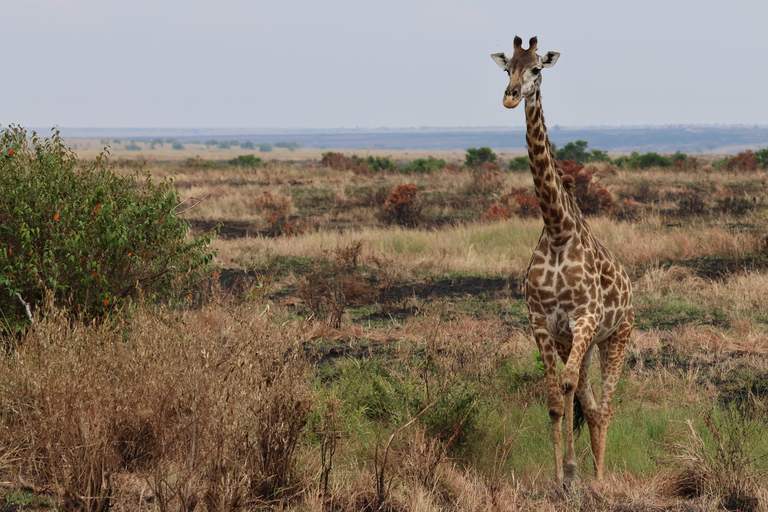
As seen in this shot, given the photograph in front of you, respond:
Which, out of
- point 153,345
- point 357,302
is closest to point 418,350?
point 357,302

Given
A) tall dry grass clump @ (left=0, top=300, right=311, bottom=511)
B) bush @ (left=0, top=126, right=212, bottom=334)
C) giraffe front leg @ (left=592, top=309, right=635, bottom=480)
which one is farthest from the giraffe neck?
bush @ (left=0, top=126, right=212, bottom=334)

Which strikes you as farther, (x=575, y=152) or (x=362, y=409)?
(x=575, y=152)

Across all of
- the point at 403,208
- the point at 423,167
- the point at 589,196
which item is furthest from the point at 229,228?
the point at 423,167

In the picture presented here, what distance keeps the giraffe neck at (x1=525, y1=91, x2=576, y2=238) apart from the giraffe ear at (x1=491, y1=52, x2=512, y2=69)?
24cm

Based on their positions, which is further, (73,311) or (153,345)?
(73,311)

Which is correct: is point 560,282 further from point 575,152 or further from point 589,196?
point 575,152

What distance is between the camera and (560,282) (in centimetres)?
464

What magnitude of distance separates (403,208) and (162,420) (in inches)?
596

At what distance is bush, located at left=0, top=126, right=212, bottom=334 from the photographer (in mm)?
6359

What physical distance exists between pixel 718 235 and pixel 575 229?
10564 millimetres

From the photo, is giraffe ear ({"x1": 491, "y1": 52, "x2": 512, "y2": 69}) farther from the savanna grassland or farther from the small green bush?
the small green bush

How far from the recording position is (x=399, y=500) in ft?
14.2

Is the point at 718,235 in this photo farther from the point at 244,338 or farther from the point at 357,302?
the point at 244,338

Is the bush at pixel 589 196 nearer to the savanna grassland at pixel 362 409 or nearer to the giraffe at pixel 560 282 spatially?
the savanna grassland at pixel 362 409
